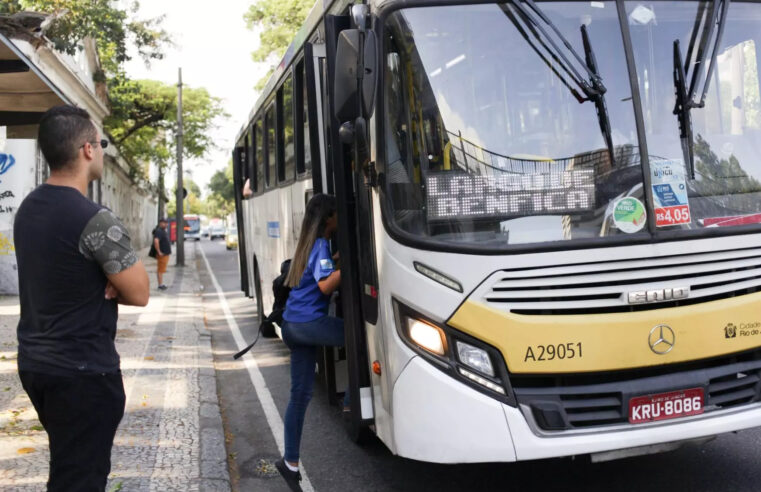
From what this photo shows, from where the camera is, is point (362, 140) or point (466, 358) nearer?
point (466, 358)

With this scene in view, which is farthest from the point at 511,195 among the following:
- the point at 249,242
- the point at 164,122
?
the point at 164,122

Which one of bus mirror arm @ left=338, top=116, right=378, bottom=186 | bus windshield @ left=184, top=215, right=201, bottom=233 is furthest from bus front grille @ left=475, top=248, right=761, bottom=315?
bus windshield @ left=184, top=215, right=201, bottom=233

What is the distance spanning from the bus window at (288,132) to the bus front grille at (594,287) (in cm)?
392

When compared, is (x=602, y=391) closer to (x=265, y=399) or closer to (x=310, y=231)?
(x=310, y=231)

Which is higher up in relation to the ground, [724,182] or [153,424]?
[724,182]

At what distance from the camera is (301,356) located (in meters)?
5.07

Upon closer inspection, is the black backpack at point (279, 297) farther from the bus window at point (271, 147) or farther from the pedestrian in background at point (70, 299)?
the bus window at point (271, 147)

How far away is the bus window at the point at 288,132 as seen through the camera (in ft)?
24.9

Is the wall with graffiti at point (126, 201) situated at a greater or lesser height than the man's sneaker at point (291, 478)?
greater

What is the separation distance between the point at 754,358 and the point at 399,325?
190 cm

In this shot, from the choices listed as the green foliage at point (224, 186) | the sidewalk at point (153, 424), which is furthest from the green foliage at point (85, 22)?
the green foliage at point (224, 186)

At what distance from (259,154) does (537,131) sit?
6.76 metres

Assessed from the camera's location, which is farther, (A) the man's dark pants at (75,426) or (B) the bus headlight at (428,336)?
(B) the bus headlight at (428,336)

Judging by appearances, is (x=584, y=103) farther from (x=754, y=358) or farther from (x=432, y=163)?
(x=754, y=358)
